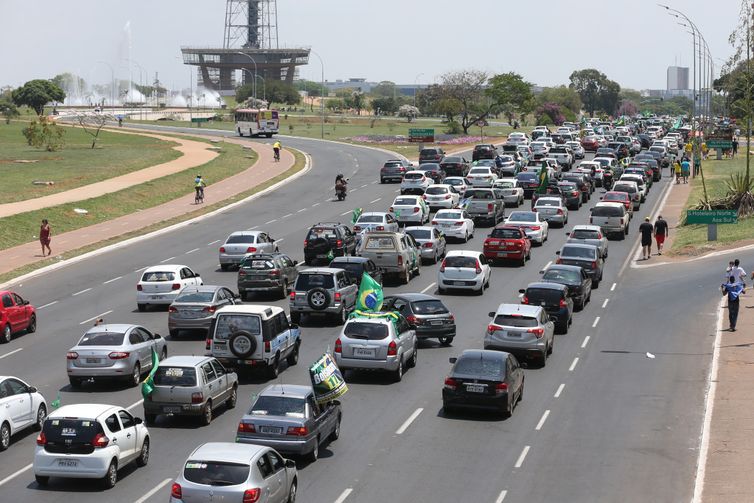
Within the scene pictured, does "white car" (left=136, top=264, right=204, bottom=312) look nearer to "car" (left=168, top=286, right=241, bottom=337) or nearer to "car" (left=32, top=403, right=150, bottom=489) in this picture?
"car" (left=168, top=286, right=241, bottom=337)

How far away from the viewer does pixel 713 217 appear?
51.3m

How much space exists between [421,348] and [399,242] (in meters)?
9.38

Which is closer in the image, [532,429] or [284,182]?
[532,429]

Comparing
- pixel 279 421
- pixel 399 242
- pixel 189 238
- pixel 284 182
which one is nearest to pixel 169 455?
pixel 279 421

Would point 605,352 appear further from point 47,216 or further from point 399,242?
point 47,216

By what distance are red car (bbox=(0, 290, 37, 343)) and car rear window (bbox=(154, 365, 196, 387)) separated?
11.1 m

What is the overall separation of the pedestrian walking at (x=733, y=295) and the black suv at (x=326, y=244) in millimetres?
16591

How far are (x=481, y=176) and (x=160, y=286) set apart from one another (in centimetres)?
3779

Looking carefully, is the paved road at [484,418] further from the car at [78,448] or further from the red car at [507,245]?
the red car at [507,245]

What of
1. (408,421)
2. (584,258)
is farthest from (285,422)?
(584,258)

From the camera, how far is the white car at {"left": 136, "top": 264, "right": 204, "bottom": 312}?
1464 inches

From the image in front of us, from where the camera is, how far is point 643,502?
771 inches

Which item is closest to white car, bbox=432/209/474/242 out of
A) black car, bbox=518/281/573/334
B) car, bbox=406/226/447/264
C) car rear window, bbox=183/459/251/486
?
car, bbox=406/226/447/264

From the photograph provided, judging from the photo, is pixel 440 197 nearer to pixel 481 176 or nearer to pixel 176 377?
pixel 481 176
